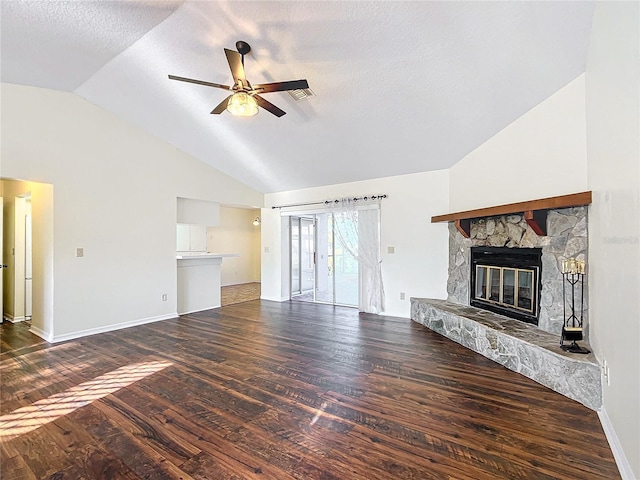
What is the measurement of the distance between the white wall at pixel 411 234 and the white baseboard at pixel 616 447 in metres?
2.81

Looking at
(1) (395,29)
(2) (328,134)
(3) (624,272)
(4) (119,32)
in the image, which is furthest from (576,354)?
(4) (119,32)

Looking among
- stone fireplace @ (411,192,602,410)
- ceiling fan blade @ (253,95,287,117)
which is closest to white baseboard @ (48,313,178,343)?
ceiling fan blade @ (253,95,287,117)

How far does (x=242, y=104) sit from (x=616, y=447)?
3679 millimetres

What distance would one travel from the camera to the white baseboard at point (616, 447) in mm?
1693

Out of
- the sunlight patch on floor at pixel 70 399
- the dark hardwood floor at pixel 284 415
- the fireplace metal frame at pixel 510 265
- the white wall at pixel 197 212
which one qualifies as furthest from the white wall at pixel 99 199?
the fireplace metal frame at pixel 510 265

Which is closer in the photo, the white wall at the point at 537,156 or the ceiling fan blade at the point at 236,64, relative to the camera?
the ceiling fan blade at the point at 236,64

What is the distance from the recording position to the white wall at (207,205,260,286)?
921cm

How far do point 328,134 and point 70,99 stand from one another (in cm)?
358

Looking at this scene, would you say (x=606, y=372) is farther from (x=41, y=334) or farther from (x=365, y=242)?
(x=41, y=334)

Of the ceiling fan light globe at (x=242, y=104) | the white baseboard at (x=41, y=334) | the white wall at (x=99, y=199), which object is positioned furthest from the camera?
the white baseboard at (x=41, y=334)

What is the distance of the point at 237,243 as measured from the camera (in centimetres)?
977

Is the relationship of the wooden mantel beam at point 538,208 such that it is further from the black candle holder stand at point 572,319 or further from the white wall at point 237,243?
the white wall at point 237,243

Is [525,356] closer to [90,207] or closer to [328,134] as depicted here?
[328,134]

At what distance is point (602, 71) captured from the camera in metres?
2.29
